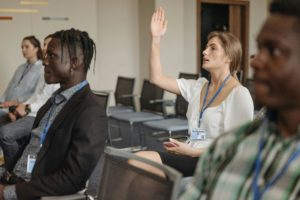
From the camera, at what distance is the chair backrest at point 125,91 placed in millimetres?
5414

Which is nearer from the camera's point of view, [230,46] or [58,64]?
[58,64]

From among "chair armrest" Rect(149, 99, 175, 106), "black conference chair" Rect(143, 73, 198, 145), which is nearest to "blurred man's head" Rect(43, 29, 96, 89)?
A: "black conference chair" Rect(143, 73, 198, 145)

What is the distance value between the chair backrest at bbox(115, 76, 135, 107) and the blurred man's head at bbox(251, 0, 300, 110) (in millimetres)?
4398

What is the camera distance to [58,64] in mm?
2078

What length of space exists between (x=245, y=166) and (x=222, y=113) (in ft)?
4.54

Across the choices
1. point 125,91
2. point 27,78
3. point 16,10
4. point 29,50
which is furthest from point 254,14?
point 27,78

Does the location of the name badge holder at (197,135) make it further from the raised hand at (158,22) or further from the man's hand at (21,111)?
the man's hand at (21,111)

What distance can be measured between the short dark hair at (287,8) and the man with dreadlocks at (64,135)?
1.10 metres

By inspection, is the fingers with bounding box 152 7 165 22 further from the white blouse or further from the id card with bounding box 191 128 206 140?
the id card with bounding box 191 128 206 140

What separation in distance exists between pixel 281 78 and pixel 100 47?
6.19 metres

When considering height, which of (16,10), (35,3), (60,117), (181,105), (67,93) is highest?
(35,3)

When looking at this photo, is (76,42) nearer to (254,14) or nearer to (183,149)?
(183,149)

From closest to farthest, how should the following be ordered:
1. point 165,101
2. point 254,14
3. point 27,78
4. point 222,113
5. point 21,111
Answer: point 222,113, point 21,111, point 27,78, point 165,101, point 254,14

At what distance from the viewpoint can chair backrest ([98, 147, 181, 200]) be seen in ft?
3.88
